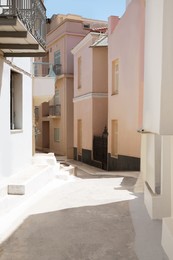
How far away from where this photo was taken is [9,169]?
25.7 feet

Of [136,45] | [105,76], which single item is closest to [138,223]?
[136,45]

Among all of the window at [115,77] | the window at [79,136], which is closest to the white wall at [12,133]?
the window at [115,77]

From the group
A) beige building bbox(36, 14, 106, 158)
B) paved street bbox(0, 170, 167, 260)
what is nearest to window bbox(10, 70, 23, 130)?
paved street bbox(0, 170, 167, 260)

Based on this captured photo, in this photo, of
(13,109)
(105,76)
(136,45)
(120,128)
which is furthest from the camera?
(105,76)

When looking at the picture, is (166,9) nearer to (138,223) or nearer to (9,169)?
(138,223)

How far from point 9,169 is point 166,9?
17.6 feet

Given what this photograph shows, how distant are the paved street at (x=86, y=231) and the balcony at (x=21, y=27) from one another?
3427 mm

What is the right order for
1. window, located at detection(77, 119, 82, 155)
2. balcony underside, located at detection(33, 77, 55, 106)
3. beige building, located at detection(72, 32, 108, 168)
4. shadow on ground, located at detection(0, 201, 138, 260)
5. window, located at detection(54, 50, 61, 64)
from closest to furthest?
1. shadow on ground, located at detection(0, 201, 138, 260)
2. balcony underside, located at detection(33, 77, 55, 106)
3. beige building, located at detection(72, 32, 108, 168)
4. window, located at detection(77, 119, 82, 155)
5. window, located at detection(54, 50, 61, 64)

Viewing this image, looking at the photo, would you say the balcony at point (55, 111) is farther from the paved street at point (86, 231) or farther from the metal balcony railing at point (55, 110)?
Answer: the paved street at point (86, 231)

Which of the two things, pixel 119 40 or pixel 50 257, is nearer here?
pixel 50 257

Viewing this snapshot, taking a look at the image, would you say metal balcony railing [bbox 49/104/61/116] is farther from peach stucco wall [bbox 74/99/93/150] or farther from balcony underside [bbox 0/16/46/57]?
balcony underside [bbox 0/16/46/57]

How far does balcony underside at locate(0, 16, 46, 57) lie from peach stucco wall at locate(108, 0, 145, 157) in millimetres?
6913

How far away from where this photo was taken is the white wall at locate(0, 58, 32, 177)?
7340 millimetres

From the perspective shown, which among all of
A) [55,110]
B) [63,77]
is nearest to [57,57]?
[63,77]
